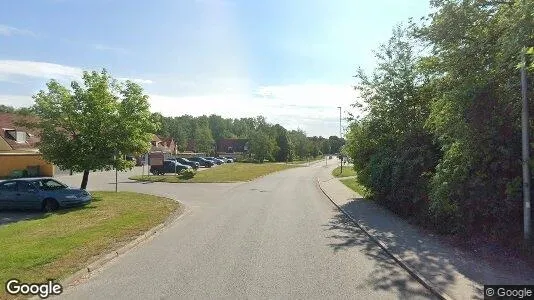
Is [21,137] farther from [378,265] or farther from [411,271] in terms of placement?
[411,271]

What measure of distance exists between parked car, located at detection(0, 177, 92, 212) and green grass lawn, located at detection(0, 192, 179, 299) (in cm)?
48

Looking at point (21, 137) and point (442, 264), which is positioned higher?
point (21, 137)

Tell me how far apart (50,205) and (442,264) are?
15221mm

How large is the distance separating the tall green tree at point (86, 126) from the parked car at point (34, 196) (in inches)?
111

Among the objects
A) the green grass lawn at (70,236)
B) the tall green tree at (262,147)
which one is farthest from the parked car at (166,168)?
the tall green tree at (262,147)

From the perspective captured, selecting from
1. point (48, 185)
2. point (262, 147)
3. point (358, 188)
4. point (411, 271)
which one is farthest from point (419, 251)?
point (262, 147)

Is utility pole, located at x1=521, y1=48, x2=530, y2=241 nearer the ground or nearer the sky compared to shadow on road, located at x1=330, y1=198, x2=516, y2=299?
nearer the sky

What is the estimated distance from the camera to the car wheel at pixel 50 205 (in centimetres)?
1762

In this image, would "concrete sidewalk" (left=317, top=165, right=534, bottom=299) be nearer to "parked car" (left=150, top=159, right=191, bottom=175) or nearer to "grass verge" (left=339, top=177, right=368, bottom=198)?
"grass verge" (left=339, top=177, right=368, bottom=198)

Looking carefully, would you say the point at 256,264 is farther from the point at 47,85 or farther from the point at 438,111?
the point at 47,85

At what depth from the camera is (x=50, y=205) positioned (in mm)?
17672

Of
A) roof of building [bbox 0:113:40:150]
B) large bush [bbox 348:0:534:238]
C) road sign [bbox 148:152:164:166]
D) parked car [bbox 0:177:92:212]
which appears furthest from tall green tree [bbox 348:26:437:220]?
roof of building [bbox 0:113:40:150]

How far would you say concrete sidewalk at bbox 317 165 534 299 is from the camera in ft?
23.8

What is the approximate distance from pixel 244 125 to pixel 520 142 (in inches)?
6344
